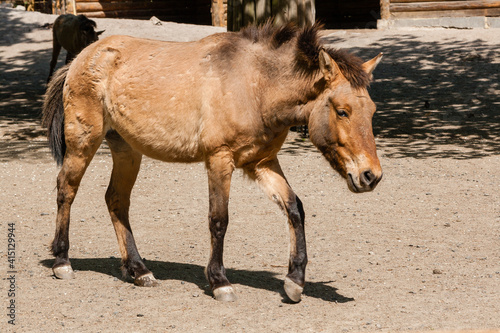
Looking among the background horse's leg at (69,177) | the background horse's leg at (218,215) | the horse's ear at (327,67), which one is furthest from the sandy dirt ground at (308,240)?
the horse's ear at (327,67)

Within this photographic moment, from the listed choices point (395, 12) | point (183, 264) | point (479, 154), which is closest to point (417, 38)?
point (395, 12)

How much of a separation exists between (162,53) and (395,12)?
1404 cm

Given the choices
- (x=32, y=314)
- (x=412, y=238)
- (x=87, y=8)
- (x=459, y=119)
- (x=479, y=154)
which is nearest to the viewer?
(x=32, y=314)

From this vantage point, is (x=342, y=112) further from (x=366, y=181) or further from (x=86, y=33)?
(x=86, y=33)

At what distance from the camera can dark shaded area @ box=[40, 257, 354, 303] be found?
5.37m

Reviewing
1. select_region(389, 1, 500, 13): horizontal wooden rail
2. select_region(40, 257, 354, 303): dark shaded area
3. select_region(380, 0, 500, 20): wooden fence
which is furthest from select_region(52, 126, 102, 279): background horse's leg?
select_region(389, 1, 500, 13): horizontal wooden rail

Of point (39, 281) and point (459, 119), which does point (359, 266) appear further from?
point (459, 119)

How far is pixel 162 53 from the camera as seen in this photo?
561 cm

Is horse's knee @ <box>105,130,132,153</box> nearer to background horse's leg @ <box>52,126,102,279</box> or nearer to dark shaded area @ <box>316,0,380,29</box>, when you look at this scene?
background horse's leg @ <box>52,126,102,279</box>

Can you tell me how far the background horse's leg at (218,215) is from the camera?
16.8 ft

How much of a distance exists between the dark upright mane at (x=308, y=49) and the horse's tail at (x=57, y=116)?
176 centimetres

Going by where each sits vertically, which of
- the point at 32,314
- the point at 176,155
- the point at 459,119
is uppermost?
the point at 176,155

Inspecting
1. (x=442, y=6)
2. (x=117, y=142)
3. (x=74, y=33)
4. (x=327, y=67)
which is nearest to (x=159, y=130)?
(x=117, y=142)

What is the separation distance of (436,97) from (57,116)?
30.6 ft
